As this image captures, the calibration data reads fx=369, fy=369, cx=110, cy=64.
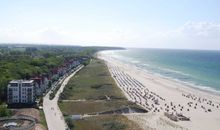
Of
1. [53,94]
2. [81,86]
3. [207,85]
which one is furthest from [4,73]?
[207,85]

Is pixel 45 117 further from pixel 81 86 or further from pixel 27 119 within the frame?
pixel 81 86

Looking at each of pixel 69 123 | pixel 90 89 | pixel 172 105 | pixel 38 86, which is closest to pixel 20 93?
pixel 38 86

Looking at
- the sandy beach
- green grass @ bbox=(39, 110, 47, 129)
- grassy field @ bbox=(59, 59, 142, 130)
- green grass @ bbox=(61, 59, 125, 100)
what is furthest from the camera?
green grass @ bbox=(61, 59, 125, 100)

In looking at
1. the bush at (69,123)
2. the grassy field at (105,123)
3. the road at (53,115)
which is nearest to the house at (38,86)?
the road at (53,115)

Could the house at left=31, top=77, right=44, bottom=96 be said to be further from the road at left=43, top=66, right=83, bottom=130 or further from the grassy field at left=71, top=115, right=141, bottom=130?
the grassy field at left=71, top=115, right=141, bottom=130

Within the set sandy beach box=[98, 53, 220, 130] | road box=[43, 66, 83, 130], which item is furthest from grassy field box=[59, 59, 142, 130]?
sandy beach box=[98, 53, 220, 130]

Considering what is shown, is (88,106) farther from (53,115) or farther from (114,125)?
(114,125)
